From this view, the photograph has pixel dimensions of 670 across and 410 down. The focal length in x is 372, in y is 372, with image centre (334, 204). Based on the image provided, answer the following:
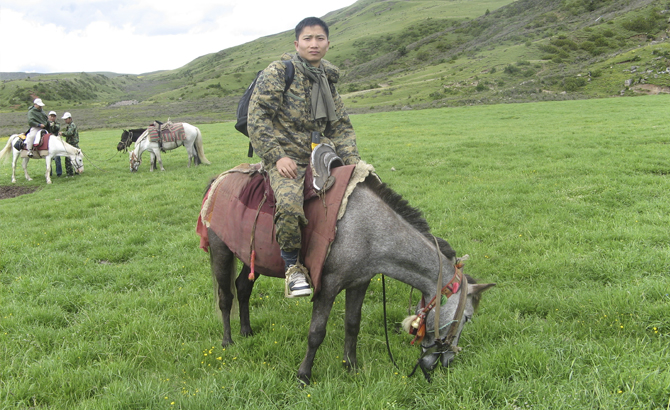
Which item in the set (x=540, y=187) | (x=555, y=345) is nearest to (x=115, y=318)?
(x=555, y=345)

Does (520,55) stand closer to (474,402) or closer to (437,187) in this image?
(437,187)

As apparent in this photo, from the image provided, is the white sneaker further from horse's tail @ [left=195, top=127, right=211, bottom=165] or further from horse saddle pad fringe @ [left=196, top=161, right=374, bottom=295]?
horse's tail @ [left=195, top=127, right=211, bottom=165]

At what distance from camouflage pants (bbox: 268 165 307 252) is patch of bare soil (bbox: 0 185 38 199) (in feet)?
48.5

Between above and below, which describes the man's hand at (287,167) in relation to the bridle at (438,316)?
above

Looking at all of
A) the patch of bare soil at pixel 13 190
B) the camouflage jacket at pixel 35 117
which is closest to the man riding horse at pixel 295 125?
the patch of bare soil at pixel 13 190

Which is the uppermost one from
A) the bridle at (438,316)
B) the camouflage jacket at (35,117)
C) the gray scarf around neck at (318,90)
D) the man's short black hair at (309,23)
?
the camouflage jacket at (35,117)

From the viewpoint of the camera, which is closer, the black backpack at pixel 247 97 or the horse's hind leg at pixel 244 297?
the black backpack at pixel 247 97

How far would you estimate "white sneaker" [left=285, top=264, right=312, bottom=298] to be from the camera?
314 cm

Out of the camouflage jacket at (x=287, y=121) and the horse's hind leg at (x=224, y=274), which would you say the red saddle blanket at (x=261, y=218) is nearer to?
the horse's hind leg at (x=224, y=274)

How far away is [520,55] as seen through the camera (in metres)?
59.2

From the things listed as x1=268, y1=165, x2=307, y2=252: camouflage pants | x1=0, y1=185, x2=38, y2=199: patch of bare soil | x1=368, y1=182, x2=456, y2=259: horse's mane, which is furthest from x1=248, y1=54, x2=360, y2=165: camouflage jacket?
x1=0, y1=185, x2=38, y2=199: patch of bare soil

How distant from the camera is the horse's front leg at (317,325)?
128 inches

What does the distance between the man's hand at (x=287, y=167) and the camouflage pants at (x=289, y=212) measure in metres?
0.05

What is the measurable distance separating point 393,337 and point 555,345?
5.25 feet
